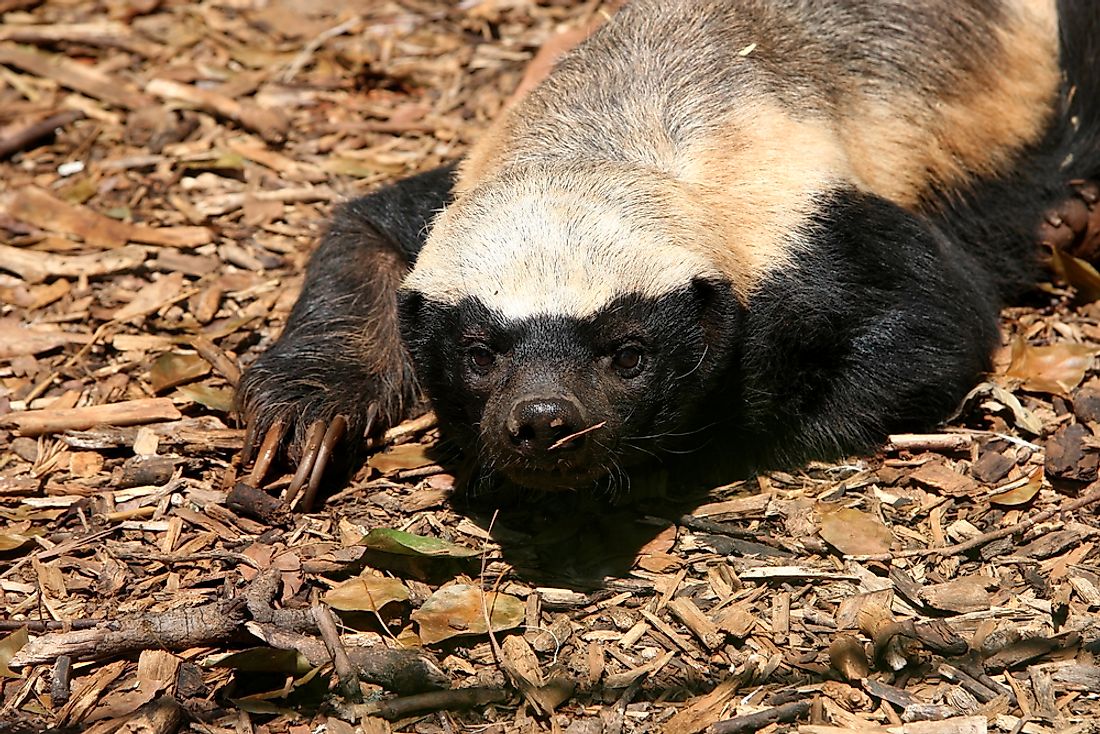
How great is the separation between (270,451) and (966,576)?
3.13 metres

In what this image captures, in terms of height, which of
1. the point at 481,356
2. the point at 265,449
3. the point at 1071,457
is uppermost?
the point at 481,356

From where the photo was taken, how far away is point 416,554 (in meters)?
5.58

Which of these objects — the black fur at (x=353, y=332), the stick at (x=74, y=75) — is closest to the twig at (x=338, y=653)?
the black fur at (x=353, y=332)

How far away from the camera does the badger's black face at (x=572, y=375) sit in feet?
17.0

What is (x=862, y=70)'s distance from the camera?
682cm

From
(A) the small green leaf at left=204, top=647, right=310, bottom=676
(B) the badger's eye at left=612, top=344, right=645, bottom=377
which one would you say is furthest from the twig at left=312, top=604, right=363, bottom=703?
(B) the badger's eye at left=612, top=344, right=645, bottom=377

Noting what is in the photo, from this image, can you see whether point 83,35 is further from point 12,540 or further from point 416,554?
point 416,554

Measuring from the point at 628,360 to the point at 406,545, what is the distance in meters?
1.19

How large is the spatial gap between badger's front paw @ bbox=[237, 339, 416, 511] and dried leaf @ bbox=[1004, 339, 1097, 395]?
3.08 metres

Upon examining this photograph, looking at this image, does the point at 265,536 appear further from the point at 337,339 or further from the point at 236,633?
the point at 337,339

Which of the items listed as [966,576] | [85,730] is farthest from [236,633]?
[966,576]

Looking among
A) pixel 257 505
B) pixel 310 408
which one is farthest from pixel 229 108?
pixel 257 505

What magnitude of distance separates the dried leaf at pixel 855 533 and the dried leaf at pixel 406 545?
4.96 feet

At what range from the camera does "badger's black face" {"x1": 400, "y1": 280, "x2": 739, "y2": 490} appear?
17.0 ft
